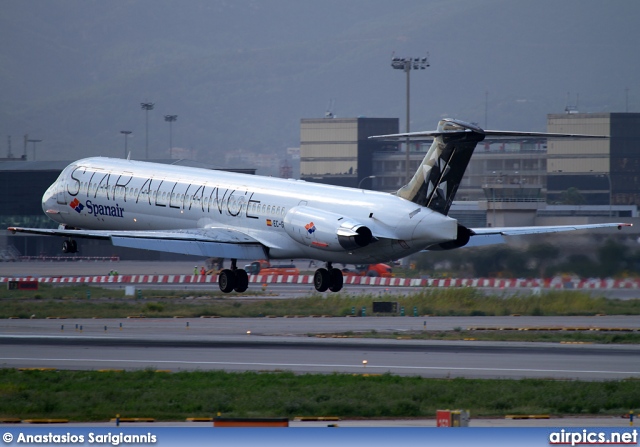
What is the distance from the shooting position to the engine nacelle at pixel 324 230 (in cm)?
3922

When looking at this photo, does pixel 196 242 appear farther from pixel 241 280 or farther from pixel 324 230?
pixel 324 230

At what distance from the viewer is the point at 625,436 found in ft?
62.1

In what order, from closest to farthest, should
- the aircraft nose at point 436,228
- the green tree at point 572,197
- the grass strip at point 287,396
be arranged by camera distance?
the grass strip at point 287,396 < the aircraft nose at point 436,228 < the green tree at point 572,197

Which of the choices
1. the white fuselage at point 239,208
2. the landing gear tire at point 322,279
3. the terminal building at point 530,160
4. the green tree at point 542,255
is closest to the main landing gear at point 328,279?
the landing gear tire at point 322,279

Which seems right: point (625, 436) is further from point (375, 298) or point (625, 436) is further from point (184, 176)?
point (375, 298)

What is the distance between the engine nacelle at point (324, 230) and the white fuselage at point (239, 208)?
0.24ft

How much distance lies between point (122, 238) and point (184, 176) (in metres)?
5.39

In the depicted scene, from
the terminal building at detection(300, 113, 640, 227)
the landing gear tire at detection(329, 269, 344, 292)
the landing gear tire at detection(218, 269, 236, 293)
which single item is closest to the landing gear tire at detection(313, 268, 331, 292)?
the landing gear tire at detection(329, 269, 344, 292)

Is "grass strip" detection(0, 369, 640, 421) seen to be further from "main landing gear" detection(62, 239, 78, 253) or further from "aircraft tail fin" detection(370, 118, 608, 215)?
"main landing gear" detection(62, 239, 78, 253)
